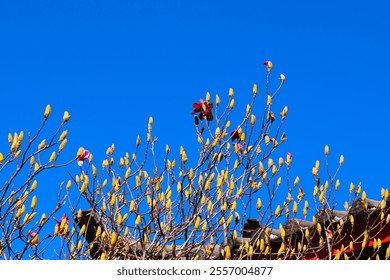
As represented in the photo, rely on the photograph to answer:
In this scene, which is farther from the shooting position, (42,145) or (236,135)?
(236,135)

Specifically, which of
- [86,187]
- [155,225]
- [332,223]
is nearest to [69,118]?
[86,187]

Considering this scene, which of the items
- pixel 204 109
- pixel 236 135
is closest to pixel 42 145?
pixel 204 109

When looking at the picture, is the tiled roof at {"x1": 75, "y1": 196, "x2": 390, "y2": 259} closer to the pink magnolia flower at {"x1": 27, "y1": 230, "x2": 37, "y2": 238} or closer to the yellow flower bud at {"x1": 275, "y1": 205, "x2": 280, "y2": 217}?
the yellow flower bud at {"x1": 275, "y1": 205, "x2": 280, "y2": 217}

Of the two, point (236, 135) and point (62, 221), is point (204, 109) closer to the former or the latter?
point (236, 135)

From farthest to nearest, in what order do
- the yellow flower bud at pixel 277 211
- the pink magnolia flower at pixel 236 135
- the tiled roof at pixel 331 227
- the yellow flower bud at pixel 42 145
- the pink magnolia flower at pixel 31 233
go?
the pink magnolia flower at pixel 236 135, the tiled roof at pixel 331 227, the yellow flower bud at pixel 277 211, the pink magnolia flower at pixel 31 233, the yellow flower bud at pixel 42 145

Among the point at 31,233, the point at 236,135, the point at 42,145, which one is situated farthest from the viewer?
the point at 236,135

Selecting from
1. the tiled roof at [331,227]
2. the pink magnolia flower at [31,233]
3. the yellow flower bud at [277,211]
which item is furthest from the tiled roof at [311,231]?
the pink magnolia flower at [31,233]

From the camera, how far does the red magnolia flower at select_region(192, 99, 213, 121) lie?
21.5 feet

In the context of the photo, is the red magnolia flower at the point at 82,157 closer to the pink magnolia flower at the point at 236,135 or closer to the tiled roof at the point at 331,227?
the pink magnolia flower at the point at 236,135

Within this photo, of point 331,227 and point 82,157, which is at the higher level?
point 82,157

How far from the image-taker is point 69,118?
5.49 metres

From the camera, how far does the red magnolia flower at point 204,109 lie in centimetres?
655

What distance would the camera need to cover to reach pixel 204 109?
258 inches

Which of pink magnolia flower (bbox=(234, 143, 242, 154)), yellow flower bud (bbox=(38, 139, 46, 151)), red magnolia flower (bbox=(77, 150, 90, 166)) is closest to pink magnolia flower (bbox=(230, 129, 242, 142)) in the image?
pink magnolia flower (bbox=(234, 143, 242, 154))
